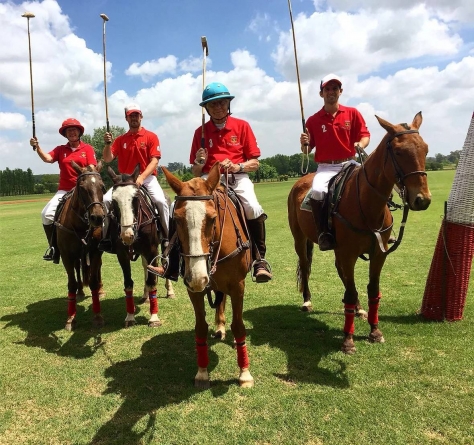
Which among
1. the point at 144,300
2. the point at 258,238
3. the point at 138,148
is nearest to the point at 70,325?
the point at 144,300

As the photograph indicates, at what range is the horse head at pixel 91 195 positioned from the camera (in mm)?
5400

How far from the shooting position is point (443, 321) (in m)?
5.56

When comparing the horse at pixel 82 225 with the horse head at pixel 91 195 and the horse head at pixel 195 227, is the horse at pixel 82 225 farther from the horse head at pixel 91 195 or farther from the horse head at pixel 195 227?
the horse head at pixel 195 227

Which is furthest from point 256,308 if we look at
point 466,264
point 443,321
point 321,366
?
point 466,264

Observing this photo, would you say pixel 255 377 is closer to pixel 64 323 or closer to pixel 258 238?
pixel 258 238

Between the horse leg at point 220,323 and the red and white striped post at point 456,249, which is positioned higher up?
the red and white striped post at point 456,249

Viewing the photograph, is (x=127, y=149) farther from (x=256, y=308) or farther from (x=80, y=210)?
(x=256, y=308)

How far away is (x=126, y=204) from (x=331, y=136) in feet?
11.0

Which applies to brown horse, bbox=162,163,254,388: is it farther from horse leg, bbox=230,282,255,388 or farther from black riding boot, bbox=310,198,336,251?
black riding boot, bbox=310,198,336,251

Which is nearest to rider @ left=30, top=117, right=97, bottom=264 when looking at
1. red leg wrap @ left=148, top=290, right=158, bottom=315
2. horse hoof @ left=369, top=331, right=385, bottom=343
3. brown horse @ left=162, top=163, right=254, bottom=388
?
red leg wrap @ left=148, top=290, right=158, bottom=315

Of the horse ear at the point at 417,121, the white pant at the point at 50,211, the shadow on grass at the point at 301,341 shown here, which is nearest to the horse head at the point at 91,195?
the white pant at the point at 50,211

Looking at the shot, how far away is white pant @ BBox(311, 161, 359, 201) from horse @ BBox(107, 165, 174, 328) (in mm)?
2696

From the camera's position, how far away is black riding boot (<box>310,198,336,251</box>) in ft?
17.0

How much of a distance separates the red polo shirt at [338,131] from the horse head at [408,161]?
1324 millimetres
